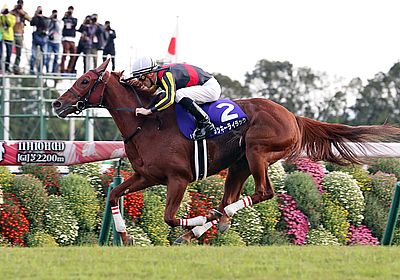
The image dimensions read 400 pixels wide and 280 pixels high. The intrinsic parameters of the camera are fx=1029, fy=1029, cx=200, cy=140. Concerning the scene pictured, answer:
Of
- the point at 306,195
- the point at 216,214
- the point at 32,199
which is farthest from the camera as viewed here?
the point at 306,195

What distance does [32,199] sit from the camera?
11.9 m

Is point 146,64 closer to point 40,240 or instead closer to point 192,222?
point 192,222

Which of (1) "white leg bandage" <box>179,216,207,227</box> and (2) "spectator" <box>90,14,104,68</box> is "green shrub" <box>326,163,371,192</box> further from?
(2) "spectator" <box>90,14,104,68</box>

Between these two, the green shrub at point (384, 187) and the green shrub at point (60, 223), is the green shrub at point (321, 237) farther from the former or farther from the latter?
the green shrub at point (60, 223)

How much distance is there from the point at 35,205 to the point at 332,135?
3.52 metres

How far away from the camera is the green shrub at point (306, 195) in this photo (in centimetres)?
1289

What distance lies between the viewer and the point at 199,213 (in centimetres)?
1239

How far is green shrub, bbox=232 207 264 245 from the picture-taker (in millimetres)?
12445

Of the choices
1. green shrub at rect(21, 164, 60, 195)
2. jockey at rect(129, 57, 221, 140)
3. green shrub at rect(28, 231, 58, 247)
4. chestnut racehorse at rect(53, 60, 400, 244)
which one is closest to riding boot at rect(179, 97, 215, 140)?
jockey at rect(129, 57, 221, 140)

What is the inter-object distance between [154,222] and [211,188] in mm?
897

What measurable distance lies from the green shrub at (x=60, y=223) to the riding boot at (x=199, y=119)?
2.47 metres

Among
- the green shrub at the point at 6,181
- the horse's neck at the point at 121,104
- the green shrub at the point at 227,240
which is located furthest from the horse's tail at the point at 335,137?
the green shrub at the point at 6,181

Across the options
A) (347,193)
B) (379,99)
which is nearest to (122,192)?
(347,193)

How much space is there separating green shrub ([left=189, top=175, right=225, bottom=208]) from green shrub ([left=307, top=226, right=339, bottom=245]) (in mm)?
1243
